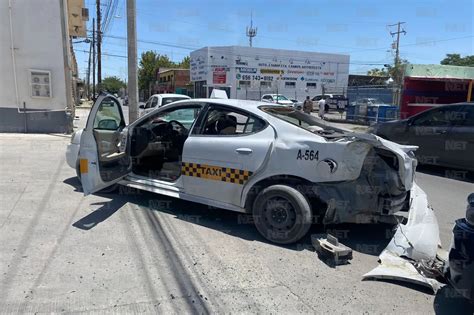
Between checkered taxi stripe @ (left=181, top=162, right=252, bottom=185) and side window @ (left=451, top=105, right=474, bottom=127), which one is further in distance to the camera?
side window @ (left=451, top=105, right=474, bottom=127)

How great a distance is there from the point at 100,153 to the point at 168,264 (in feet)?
7.29

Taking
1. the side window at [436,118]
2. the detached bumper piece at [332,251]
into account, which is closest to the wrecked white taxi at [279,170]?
the detached bumper piece at [332,251]

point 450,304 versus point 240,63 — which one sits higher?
point 240,63

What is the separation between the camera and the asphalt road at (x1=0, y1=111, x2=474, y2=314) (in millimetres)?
3209

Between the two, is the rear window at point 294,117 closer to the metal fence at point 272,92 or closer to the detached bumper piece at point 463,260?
the detached bumper piece at point 463,260

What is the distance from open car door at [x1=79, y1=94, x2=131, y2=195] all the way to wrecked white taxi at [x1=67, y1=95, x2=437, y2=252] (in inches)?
0.6

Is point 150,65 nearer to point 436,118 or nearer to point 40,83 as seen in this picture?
point 40,83

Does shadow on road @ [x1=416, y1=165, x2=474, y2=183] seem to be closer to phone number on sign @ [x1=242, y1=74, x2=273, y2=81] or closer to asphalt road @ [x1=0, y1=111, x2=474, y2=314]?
asphalt road @ [x1=0, y1=111, x2=474, y2=314]

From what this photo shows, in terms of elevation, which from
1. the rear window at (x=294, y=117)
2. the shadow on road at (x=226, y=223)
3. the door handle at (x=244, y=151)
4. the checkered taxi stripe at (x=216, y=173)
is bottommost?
the shadow on road at (x=226, y=223)

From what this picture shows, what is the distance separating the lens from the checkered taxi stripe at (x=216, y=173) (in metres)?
4.59

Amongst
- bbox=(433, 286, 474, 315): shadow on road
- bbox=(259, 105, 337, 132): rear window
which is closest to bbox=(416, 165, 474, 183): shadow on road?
bbox=(259, 105, 337, 132): rear window

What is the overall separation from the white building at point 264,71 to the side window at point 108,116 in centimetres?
3430

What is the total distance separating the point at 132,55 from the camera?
11.6 meters

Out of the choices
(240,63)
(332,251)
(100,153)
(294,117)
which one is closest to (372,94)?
(240,63)
